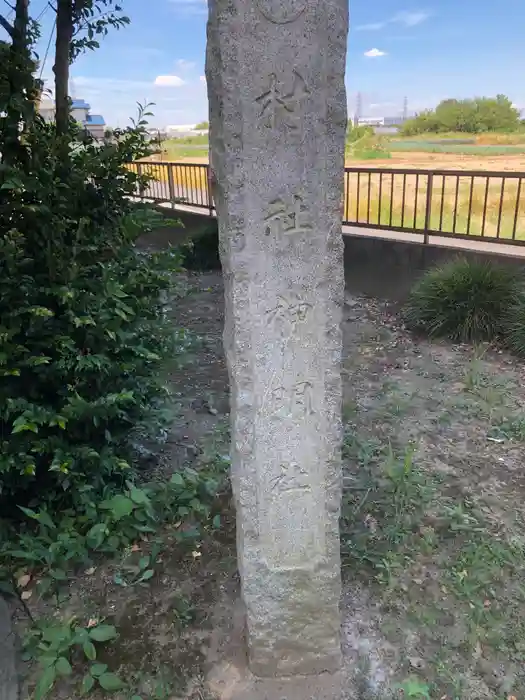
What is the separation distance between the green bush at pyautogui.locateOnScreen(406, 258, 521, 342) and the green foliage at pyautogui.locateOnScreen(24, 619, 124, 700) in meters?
4.20

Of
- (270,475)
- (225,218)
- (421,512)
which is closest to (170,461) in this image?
(421,512)

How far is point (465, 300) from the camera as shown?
5414 millimetres

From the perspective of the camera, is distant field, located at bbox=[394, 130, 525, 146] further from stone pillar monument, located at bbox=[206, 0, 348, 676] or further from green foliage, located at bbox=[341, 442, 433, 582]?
stone pillar monument, located at bbox=[206, 0, 348, 676]

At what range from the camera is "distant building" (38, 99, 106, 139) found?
3178mm

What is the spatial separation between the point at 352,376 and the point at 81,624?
2.97 metres

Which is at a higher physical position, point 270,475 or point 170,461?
point 270,475

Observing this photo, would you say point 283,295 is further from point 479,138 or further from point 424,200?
point 479,138

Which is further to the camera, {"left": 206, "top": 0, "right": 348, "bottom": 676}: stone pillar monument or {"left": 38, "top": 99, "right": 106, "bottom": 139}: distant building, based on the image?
{"left": 38, "top": 99, "right": 106, "bottom": 139}: distant building

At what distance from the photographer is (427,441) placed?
3.61 m

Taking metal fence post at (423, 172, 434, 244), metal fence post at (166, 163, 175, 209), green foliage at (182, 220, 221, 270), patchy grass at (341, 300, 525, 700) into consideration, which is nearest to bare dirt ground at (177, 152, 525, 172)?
metal fence post at (166, 163, 175, 209)

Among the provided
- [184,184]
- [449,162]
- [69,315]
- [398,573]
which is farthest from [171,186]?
[398,573]

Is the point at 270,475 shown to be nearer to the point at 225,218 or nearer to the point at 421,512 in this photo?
the point at 225,218

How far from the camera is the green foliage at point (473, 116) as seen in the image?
47.4 ft

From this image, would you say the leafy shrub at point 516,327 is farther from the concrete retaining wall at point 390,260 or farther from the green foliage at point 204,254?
the green foliage at point 204,254
